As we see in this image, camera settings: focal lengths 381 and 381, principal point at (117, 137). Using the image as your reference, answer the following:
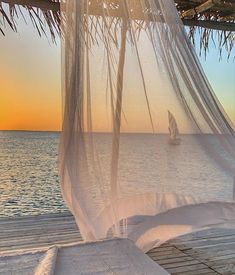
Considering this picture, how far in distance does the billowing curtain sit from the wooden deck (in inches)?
14.4

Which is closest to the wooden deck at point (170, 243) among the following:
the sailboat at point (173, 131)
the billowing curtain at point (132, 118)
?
the billowing curtain at point (132, 118)

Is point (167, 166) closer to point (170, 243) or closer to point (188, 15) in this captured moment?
point (170, 243)

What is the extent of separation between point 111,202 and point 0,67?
11248mm

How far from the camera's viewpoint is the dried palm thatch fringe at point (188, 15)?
2177 mm

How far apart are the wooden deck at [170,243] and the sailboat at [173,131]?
2.19 feet

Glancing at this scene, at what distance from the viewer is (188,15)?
244 centimetres

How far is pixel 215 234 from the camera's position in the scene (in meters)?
2.62

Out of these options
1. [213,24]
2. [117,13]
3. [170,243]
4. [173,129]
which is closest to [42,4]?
[117,13]

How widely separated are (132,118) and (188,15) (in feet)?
3.11

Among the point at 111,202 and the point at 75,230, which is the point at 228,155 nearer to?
the point at 111,202

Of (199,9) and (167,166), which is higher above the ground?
(199,9)

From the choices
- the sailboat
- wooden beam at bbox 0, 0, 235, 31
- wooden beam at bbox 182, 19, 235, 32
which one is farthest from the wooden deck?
wooden beam at bbox 182, 19, 235, 32

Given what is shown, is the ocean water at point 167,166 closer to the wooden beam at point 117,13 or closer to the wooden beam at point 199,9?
the wooden beam at point 117,13

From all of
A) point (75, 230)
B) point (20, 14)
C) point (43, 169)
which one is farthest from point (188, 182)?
point (43, 169)
